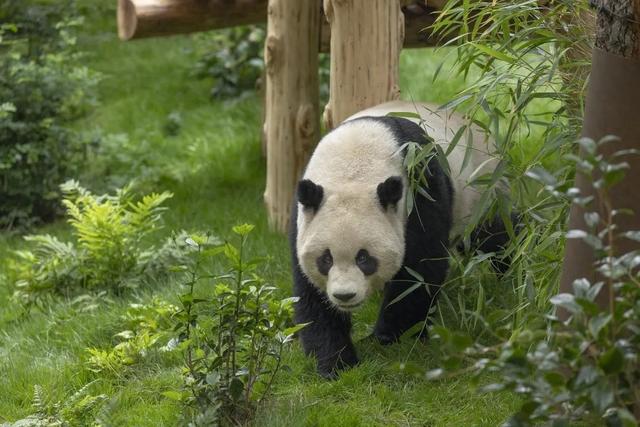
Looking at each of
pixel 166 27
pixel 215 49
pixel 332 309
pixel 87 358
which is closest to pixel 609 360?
pixel 332 309

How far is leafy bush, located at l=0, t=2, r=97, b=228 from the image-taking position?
24.5ft

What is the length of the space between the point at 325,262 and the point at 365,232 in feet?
0.70

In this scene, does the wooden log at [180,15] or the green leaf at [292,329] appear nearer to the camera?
the green leaf at [292,329]

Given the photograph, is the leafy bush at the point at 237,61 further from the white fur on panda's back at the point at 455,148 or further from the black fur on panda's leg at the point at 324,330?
the black fur on panda's leg at the point at 324,330

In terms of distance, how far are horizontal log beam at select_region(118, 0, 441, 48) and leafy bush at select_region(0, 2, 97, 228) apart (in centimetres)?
93

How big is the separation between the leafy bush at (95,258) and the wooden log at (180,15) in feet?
4.07

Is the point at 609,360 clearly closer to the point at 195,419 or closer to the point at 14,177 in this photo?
the point at 195,419

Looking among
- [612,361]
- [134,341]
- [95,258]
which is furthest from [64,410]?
[612,361]

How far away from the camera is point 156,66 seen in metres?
10.1

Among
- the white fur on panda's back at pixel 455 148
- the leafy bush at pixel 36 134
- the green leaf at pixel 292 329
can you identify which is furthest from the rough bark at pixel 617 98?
the leafy bush at pixel 36 134

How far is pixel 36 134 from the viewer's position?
7.58 meters

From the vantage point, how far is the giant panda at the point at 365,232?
420cm

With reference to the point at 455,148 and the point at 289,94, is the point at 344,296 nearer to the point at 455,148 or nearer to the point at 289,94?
the point at 455,148

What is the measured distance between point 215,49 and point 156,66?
802 millimetres
